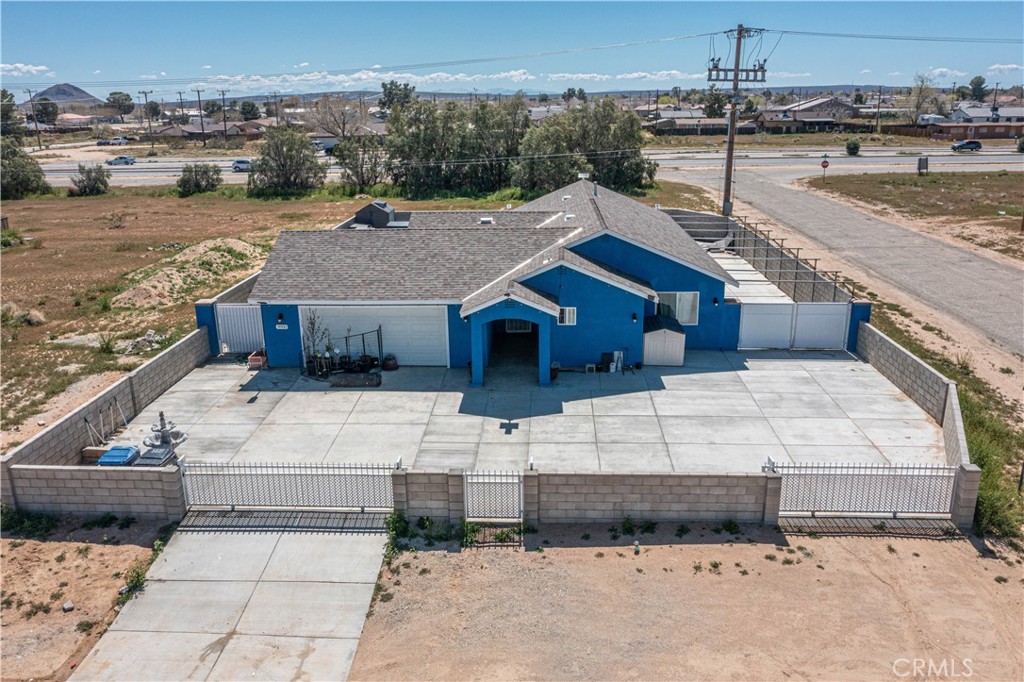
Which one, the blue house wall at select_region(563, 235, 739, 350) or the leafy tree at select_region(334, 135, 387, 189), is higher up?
the leafy tree at select_region(334, 135, 387, 189)

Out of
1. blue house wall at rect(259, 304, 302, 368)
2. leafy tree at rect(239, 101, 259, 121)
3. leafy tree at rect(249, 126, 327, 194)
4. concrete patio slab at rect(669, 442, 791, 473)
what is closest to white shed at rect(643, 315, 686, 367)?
concrete patio slab at rect(669, 442, 791, 473)

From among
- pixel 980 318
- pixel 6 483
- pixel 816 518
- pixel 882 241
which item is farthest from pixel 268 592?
pixel 882 241

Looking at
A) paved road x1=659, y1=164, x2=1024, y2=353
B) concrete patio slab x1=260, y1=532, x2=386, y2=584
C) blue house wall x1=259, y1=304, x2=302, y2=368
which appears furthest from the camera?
paved road x1=659, y1=164, x2=1024, y2=353

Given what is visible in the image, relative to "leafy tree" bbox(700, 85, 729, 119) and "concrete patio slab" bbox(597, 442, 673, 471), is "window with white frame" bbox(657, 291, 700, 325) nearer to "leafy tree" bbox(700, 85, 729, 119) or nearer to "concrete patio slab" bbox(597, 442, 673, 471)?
"concrete patio slab" bbox(597, 442, 673, 471)

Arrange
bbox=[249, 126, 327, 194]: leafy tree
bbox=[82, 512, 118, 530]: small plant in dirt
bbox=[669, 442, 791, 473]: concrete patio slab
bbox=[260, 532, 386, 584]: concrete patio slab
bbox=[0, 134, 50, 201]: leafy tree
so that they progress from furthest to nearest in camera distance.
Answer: bbox=[249, 126, 327, 194]: leafy tree
bbox=[0, 134, 50, 201]: leafy tree
bbox=[669, 442, 791, 473]: concrete patio slab
bbox=[82, 512, 118, 530]: small plant in dirt
bbox=[260, 532, 386, 584]: concrete patio slab

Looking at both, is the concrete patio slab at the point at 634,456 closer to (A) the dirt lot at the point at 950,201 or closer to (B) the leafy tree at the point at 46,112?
(A) the dirt lot at the point at 950,201

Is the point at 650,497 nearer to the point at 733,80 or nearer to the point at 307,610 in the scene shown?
the point at 307,610

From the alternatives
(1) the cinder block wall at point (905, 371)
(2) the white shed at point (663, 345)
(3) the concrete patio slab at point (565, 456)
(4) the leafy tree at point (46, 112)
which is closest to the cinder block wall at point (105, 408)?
(3) the concrete patio slab at point (565, 456)

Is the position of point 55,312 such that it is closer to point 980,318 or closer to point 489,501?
point 489,501
